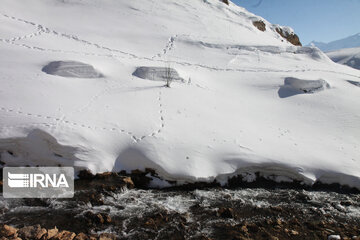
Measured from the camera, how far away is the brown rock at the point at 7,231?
2824 mm

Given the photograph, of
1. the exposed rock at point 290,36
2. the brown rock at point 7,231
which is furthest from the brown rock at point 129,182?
the exposed rock at point 290,36

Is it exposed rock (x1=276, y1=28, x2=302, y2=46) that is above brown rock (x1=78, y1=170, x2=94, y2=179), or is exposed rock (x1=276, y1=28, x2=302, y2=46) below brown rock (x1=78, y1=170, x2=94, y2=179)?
above

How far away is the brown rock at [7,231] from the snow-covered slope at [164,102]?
1.23 metres

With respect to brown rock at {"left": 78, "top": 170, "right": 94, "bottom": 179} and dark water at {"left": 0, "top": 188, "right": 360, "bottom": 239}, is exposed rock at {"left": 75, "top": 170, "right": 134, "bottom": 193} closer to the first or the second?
brown rock at {"left": 78, "top": 170, "right": 94, "bottom": 179}

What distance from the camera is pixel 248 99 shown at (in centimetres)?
651

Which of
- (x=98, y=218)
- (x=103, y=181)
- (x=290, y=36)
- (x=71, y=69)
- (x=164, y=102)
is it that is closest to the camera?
(x=98, y=218)

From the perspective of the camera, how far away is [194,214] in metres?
3.57

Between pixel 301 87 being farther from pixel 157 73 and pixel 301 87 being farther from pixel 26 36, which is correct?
pixel 26 36

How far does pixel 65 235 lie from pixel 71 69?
4.08 m

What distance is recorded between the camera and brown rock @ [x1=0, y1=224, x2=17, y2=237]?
9.27 ft

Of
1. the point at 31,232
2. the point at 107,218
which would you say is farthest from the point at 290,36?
the point at 31,232

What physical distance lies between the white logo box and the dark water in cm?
13

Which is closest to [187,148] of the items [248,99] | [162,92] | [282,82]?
[162,92]

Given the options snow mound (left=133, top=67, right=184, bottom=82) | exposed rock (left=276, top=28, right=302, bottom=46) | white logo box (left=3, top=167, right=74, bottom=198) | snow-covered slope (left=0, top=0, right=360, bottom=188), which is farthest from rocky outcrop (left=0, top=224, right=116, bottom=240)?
exposed rock (left=276, top=28, right=302, bottom=46)
